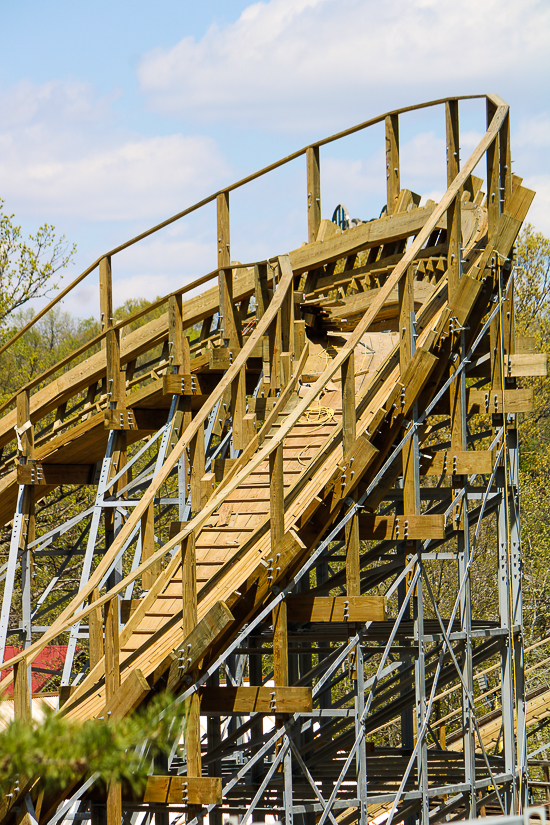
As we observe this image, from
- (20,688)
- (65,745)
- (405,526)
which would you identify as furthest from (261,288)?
(65,745)

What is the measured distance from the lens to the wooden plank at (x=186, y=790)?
28.1ft

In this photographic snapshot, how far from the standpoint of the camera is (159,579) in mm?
9844

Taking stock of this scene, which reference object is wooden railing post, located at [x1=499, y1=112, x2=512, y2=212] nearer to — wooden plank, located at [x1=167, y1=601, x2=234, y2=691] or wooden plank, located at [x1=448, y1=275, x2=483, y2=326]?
wooden plank, located at [x1=448, y1=275, x2=483, y2=326]

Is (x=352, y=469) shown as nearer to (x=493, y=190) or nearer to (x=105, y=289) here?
(x=493, y=190)

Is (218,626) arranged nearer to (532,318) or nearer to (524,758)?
(524,758)

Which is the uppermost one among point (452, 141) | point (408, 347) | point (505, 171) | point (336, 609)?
point (452, 141)

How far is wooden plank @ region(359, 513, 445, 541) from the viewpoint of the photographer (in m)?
10.5

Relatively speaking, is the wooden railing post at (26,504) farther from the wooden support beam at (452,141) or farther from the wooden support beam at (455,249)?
the wooden support beam at (452,141)

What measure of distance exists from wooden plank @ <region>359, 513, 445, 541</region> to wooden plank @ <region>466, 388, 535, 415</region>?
6.25 ft

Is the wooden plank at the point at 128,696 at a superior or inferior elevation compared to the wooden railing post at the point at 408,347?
inferior

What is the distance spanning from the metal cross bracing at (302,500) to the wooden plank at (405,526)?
0.02 metres

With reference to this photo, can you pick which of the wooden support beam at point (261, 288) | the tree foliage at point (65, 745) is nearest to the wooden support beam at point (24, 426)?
the wooden support beam at point (261, 288)

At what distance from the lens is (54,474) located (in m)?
13.6

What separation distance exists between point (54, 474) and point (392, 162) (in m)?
6.01
